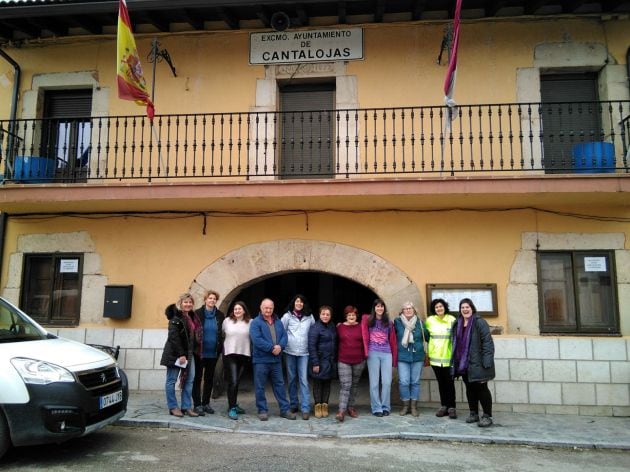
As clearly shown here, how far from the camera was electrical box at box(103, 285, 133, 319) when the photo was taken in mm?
7724

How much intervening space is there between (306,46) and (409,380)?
5565 mm

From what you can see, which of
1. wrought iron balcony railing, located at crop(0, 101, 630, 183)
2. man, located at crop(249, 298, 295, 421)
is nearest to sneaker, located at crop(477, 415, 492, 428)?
man, located at crop(249, 298, 295, 421)

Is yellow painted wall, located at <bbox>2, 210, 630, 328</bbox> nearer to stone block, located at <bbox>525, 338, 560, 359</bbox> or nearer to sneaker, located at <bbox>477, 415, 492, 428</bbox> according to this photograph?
stone block, located at <bbox>525, 338, 560, 359</bbox>

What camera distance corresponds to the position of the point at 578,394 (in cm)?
701

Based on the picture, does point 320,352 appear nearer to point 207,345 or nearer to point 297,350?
point 297,350

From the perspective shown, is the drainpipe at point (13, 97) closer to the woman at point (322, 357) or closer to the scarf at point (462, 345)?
the woman at point (322, 357)

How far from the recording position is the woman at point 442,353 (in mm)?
6527

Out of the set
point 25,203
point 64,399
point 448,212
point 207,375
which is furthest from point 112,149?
point 448,212

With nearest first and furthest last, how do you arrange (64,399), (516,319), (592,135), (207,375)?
(64,399) < (207,375) < (516,319) < (592,135)

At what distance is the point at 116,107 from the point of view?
8406 mm

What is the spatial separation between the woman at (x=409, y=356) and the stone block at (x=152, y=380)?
371cm

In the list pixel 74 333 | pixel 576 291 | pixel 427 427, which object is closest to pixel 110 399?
pixel 74 333

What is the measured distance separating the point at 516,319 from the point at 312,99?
191 inches

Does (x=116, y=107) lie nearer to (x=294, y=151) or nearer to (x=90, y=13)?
(x=90, y=13)
